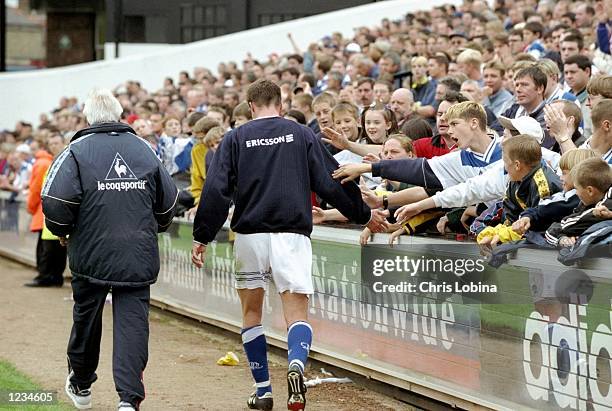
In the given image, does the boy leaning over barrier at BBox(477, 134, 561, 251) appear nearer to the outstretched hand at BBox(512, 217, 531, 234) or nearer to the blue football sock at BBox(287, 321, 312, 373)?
the outstretched hand at BBox(512, 217, 531, 234)

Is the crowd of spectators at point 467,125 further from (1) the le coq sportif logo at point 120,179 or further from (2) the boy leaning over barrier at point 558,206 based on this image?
(1) the le coq sportif logo at point 120,179

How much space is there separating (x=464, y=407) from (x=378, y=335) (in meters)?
1.33

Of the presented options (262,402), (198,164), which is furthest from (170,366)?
(198,164)

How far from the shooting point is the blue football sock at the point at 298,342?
25.8 feet

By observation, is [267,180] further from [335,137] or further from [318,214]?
[318,214]

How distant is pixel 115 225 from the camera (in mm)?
7758

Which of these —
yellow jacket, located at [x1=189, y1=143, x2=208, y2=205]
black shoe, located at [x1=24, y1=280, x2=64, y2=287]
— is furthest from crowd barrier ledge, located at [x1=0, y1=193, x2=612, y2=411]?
black shoe, located at [x1=24, y1=280, x2=64, y2=287]

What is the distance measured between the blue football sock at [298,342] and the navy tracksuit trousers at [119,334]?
901mm

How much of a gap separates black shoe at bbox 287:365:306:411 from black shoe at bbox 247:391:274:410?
0.65 m

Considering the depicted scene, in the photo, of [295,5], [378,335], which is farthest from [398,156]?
[295,5]

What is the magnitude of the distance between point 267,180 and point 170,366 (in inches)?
111

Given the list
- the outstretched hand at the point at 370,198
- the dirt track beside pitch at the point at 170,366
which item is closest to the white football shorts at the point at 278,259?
the outstretched hand at the point at 370,198

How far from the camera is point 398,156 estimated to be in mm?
8852

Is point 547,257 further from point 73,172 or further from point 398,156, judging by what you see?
point 73,172
